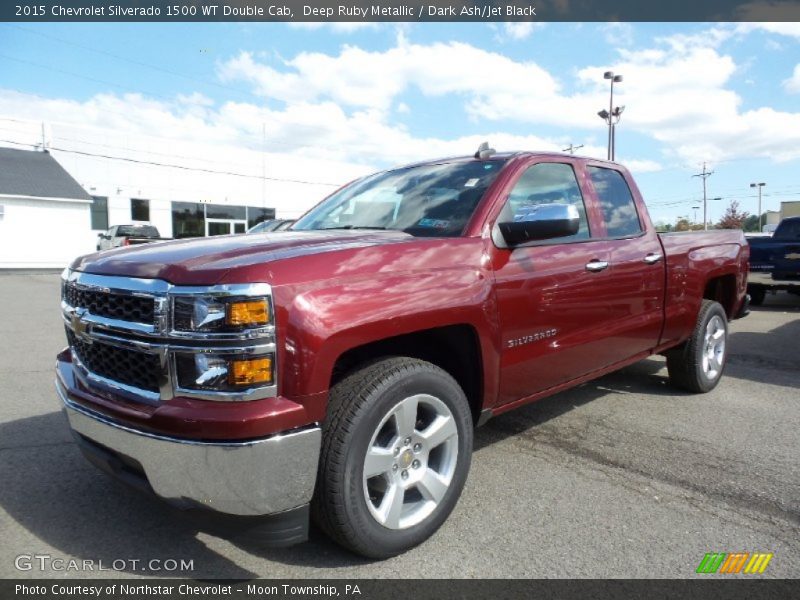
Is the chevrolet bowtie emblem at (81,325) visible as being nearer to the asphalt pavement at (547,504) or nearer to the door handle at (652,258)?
the asphalt pavement at (547,504)

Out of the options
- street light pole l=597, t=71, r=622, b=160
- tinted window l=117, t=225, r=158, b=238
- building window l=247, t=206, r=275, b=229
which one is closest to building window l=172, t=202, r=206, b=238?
building window l=247, t=206, r=275, b=229

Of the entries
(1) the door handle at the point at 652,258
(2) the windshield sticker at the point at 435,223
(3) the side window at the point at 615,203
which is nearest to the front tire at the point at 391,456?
(2) the windshield sticker at the point at 435,223

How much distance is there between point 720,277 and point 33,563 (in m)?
5.61

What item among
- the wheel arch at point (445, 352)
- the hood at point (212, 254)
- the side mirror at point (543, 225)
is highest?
the side mirror at point (543, 225)

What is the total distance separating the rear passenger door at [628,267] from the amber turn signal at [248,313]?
8.03 ft

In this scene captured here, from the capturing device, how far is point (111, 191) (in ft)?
89.1

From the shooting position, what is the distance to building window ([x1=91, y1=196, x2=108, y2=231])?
27.1 m

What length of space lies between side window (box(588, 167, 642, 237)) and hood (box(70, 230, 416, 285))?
175 centimetres

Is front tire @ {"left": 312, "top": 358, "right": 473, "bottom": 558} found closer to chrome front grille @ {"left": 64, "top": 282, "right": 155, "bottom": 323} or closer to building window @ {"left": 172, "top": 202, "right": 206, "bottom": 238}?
chrome front grille @ {"left": 64, "top": 282, "right": 155, "bottom": 323}

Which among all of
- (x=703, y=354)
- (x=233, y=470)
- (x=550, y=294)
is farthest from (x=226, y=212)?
(x=233, y=470)

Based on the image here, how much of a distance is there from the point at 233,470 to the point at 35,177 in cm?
2858

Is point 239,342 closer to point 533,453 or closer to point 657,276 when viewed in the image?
point 533,453

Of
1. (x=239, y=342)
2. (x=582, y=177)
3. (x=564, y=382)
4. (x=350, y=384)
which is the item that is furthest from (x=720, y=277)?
(x=239, y=342)

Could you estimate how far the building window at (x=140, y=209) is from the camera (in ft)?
90.8
